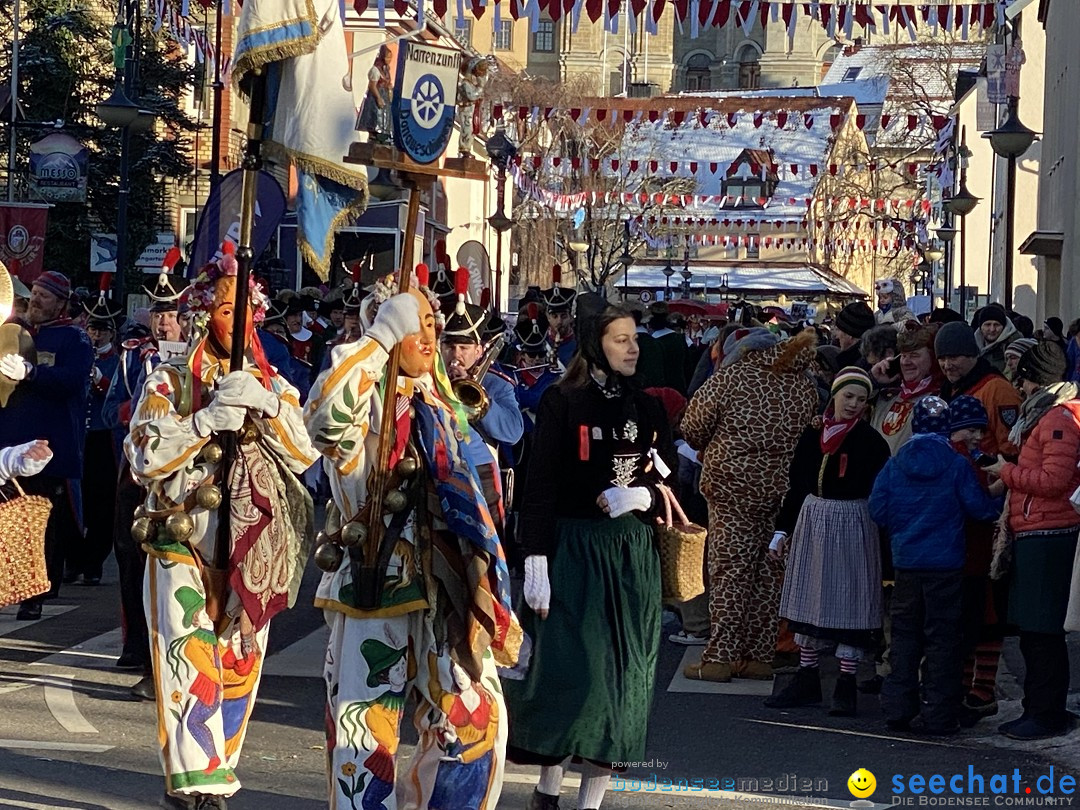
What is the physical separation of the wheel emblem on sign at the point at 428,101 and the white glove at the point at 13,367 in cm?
367

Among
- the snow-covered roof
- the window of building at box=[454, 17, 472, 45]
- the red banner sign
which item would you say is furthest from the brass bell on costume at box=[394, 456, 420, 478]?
the snow-covered roof

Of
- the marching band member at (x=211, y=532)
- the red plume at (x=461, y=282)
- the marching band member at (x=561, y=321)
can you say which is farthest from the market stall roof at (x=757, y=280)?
the marching band member at (x=211, y=532)

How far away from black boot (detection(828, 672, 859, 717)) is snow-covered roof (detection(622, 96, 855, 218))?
59.3 metres

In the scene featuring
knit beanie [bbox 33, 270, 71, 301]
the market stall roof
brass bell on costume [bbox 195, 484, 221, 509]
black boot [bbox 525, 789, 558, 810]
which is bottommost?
black boot [bbox 525, 789, 558, 810]

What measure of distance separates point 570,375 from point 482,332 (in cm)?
276

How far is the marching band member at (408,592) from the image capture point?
220 inches

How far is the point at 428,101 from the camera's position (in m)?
5.93

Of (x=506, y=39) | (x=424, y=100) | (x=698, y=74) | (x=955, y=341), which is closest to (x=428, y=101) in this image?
(x=424, y=100)

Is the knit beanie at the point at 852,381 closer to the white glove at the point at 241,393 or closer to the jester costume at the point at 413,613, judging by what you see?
the white glove at the point at 241,393

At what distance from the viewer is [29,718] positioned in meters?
8.35

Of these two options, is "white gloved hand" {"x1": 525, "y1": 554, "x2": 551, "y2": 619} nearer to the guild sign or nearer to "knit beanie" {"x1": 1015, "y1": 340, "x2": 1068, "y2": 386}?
the guild sign

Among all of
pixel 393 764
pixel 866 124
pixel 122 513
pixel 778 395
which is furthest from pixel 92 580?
pixel 866 124

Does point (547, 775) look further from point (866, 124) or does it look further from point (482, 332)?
point (866, 124)

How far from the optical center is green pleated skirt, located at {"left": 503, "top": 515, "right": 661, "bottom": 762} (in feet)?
20.7
